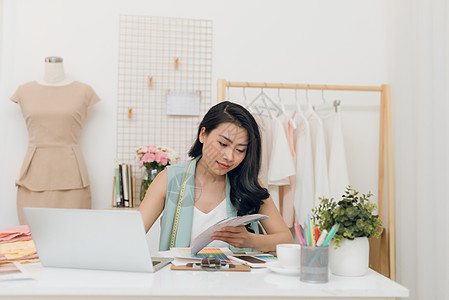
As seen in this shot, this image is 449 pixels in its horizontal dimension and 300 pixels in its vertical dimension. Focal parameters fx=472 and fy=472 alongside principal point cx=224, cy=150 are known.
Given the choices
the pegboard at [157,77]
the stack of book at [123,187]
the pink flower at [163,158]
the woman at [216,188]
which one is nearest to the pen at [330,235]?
the woman at [216,188]

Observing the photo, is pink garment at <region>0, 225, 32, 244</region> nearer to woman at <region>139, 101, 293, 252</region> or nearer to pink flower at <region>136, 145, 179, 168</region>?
woman at <region>139, 101, 293, 252</region>

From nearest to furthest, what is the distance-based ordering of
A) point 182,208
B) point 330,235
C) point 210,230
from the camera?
point 330,235 → point 210,230 → point 182,208

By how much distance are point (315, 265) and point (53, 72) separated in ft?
7.95

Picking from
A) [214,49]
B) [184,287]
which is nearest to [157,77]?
[214,49]

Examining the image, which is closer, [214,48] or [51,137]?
[51,137]

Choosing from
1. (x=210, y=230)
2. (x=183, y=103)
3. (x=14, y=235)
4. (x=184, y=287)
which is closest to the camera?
(x=184, y=287)

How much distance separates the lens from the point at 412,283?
2.90 m

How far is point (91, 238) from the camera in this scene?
117 cm

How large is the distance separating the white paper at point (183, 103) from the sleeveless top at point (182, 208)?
1.41 meters

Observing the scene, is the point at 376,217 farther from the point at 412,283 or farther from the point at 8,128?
the point at 8,128

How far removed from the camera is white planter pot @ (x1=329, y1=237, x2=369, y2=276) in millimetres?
1189

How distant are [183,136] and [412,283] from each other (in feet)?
5.76

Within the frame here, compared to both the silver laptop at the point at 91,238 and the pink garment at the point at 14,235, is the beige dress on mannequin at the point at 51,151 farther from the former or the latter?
the silver laptop at the point at 91,238

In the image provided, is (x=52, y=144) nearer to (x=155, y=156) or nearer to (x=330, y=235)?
(x=155, y=156)
